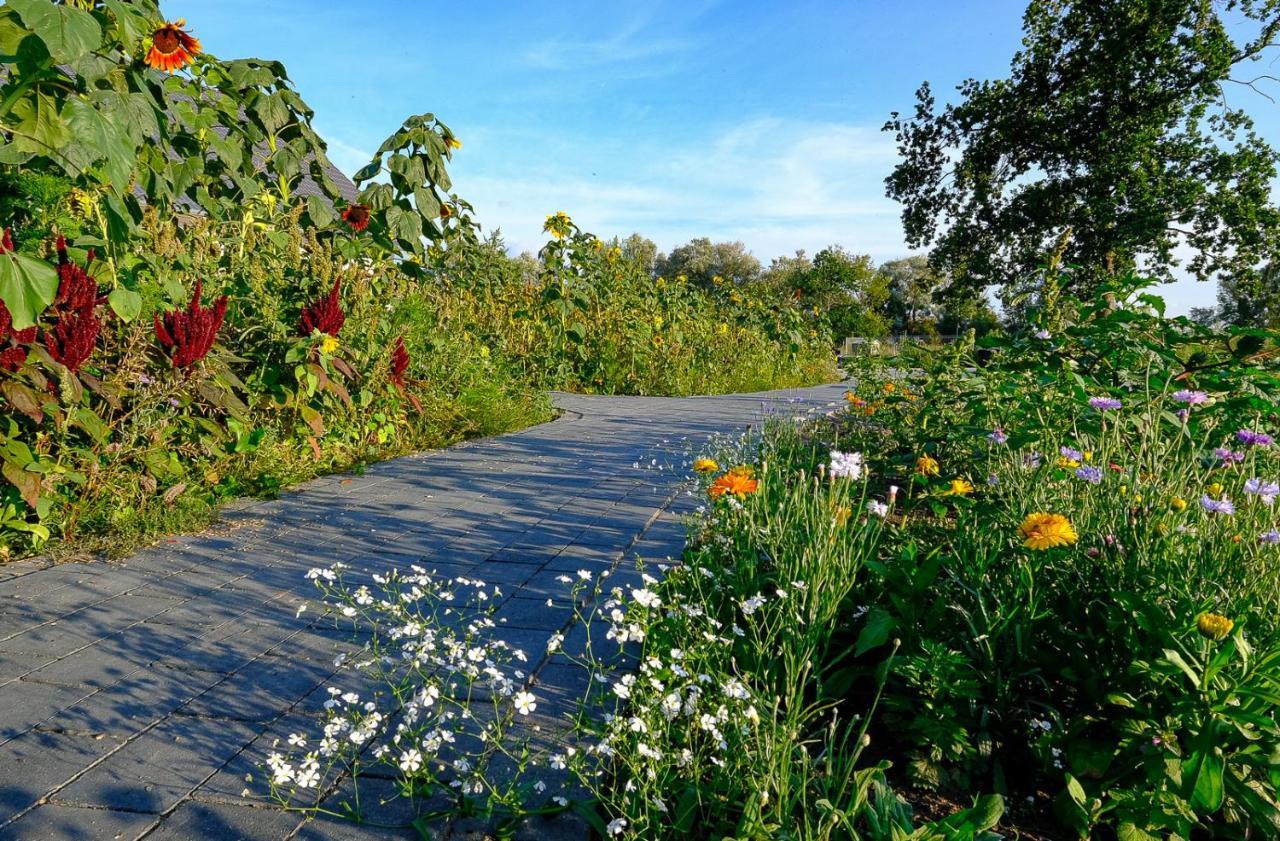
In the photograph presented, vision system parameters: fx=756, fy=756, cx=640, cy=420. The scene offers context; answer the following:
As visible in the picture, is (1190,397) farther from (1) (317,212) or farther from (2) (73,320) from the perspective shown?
(1) (317,212)

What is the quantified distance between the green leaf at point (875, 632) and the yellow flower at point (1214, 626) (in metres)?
0.62

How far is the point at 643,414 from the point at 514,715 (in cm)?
592

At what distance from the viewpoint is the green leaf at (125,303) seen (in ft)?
9.22

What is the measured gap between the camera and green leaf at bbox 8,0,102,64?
1.39m

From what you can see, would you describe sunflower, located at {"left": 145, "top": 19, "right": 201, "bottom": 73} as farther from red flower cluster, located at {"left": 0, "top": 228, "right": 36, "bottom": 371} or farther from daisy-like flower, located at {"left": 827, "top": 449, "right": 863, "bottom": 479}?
daisy-like flower, located at {"left": 827, "top": 449, "right": 863, "bottom": 479}

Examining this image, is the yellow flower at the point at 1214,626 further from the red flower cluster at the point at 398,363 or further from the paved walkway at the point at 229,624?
the red flower cluster at the point at 398,363

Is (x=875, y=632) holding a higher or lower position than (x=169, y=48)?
lower

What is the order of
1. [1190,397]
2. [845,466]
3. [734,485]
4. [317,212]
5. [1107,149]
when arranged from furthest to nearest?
[1107,149], [317,212], [1190,397], [734,485], [845,466]

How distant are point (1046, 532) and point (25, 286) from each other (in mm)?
2137

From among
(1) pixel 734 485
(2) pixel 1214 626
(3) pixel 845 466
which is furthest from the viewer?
(1) pixel 734 485

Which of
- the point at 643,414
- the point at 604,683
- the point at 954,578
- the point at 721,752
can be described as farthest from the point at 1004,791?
the point at 643,414

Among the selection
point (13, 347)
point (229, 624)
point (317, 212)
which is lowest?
point (229, 624)

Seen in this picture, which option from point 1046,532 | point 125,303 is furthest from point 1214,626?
point 125,303

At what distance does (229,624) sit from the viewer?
2.33 metres
